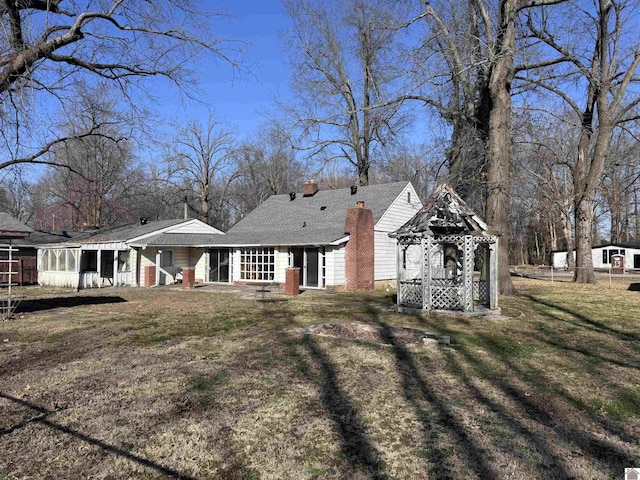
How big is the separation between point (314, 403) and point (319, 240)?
1576cm

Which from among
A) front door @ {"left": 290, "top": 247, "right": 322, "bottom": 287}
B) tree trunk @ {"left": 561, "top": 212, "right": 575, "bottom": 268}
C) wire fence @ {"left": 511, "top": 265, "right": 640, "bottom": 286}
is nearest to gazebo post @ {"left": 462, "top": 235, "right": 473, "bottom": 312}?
front door @ {"left": 290, "top": 247, "right": 322, "bottom": 287}

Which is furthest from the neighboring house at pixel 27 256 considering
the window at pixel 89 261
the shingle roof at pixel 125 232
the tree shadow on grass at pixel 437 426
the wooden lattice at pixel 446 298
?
the tree shadow on grass at pixel 437 426

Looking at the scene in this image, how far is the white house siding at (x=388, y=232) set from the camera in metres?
23.7

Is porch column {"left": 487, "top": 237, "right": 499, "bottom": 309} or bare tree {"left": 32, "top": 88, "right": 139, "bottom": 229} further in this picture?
bare tree {"left": 32, "top": 88, "right": 139, "bottom": 229}

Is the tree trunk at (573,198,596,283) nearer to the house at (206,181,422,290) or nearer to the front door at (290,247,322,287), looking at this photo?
the house at (206,181,422,290)

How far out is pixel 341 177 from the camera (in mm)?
58156

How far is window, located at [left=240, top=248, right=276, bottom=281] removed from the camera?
23.9 meters

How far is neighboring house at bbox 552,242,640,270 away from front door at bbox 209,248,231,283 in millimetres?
35763

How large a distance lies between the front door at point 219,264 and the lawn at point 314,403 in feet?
48.0

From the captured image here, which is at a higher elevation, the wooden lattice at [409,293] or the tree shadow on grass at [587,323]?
the wooden lattice at [409,293]

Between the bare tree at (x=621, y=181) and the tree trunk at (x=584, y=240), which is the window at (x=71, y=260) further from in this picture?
the bare tree at (x=621, y=181)

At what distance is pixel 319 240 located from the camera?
2117 centimetres

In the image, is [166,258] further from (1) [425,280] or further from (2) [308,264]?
(1) [425,280]

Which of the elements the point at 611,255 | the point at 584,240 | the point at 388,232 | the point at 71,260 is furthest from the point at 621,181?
the point at 71,260
